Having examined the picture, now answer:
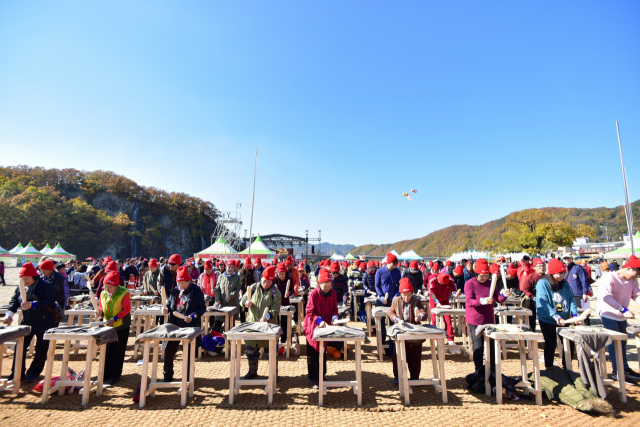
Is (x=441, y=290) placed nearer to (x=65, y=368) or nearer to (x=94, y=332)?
(x=94, y=332)

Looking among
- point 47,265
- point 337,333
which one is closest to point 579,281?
point 337,333

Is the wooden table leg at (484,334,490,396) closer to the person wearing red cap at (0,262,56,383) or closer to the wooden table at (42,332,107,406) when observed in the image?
the wooden table at (42,332,107,406)

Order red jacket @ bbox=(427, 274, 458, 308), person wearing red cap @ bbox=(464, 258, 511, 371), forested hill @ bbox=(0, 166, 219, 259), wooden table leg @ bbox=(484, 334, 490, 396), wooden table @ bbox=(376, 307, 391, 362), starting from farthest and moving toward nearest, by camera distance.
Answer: forested hill @ bbox=(0, 166, 219, 259) → red jacket @ bbox=(427, 274, 458, 308) → wooden table @ bbox=(376, 307, 391, 362) → person wearing red cap @ bbox=(464, 258, 511, 371) → wooden table leg @ bbox=(484, 334, 490, 396)

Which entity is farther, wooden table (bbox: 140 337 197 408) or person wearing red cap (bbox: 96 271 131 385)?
person wearing red cap (bbox: 96 271 131 385)

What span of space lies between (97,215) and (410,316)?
199 feet

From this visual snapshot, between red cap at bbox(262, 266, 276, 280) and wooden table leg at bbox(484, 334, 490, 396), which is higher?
red cap at bbox(262, 266, 276, 280)

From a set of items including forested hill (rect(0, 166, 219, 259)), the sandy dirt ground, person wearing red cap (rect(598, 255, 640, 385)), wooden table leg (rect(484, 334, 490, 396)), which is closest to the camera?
the sandy dirt ground

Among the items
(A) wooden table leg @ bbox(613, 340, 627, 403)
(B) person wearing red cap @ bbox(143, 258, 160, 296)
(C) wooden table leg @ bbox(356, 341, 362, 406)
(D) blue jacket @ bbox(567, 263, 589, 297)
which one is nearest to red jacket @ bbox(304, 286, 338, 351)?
(C) wooden table leg @ bbox(356, 341, 362, 406)

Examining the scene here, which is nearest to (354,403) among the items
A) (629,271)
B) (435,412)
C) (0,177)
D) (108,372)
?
(435,412)

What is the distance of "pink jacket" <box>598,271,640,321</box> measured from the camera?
4734mm

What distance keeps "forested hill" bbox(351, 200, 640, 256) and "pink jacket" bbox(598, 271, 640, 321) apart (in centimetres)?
4510

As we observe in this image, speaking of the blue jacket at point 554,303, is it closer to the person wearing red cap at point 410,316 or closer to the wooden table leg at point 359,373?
the person wearing red cap at point 410,316

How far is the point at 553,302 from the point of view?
468 centimetres

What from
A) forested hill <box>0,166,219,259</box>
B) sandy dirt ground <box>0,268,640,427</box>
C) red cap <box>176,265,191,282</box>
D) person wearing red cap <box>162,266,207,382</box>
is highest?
forested hill <box>0,166,219,259</box>
